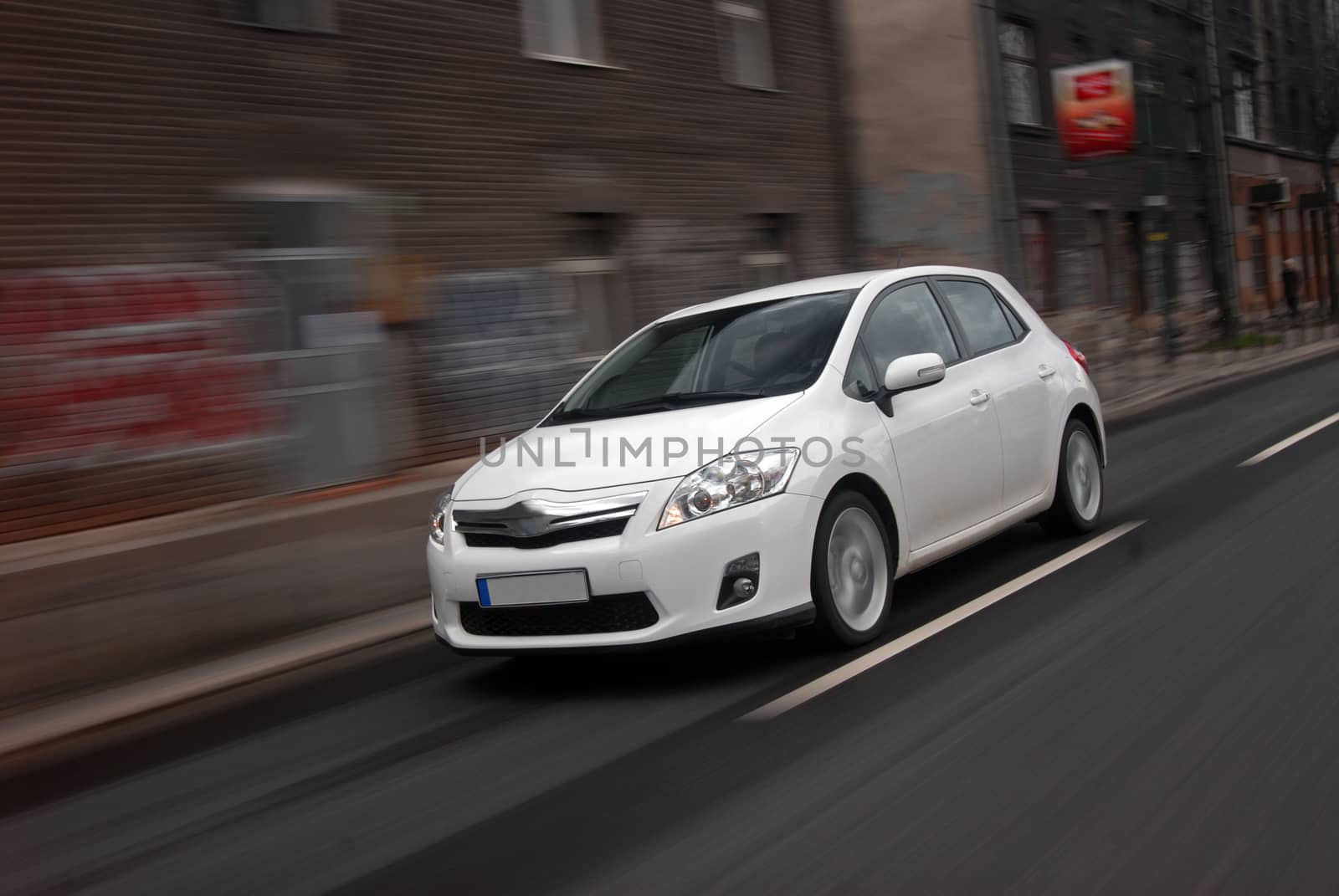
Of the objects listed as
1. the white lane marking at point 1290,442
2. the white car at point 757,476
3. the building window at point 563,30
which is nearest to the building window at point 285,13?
the building window at point 563,30

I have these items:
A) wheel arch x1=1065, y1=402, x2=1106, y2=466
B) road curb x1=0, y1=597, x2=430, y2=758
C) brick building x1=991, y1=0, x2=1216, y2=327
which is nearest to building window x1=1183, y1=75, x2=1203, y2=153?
brick building x1=991, y1=0, x2=1216, y2=327

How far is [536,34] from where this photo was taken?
1450 centimetres

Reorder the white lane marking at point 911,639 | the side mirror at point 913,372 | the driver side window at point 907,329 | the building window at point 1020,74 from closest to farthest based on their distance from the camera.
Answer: the white lane marking at point 911,639 < the side mirror at point 913,372 < the driver side window at point 907,329 < the building window at point 1020,74

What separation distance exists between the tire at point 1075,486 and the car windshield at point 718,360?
190 centimetres

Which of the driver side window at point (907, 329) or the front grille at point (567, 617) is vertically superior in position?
the driver side window at point (907, 329)

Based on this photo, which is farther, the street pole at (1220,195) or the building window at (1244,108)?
the building window at (1244,108)

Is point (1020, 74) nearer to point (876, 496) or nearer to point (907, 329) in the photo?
point (907, 329)

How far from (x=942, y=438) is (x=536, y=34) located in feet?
30.8

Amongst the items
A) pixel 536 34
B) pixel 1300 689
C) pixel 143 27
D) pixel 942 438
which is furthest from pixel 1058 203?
pixel 1300 689

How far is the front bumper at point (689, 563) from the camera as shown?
5301 millimetres

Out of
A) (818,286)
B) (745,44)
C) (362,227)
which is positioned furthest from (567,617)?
(745,44)

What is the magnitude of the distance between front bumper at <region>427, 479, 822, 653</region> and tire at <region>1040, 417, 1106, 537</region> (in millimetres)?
2684

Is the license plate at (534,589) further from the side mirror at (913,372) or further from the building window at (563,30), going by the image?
the building window at (563,30)

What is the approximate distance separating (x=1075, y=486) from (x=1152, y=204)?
637 inches
